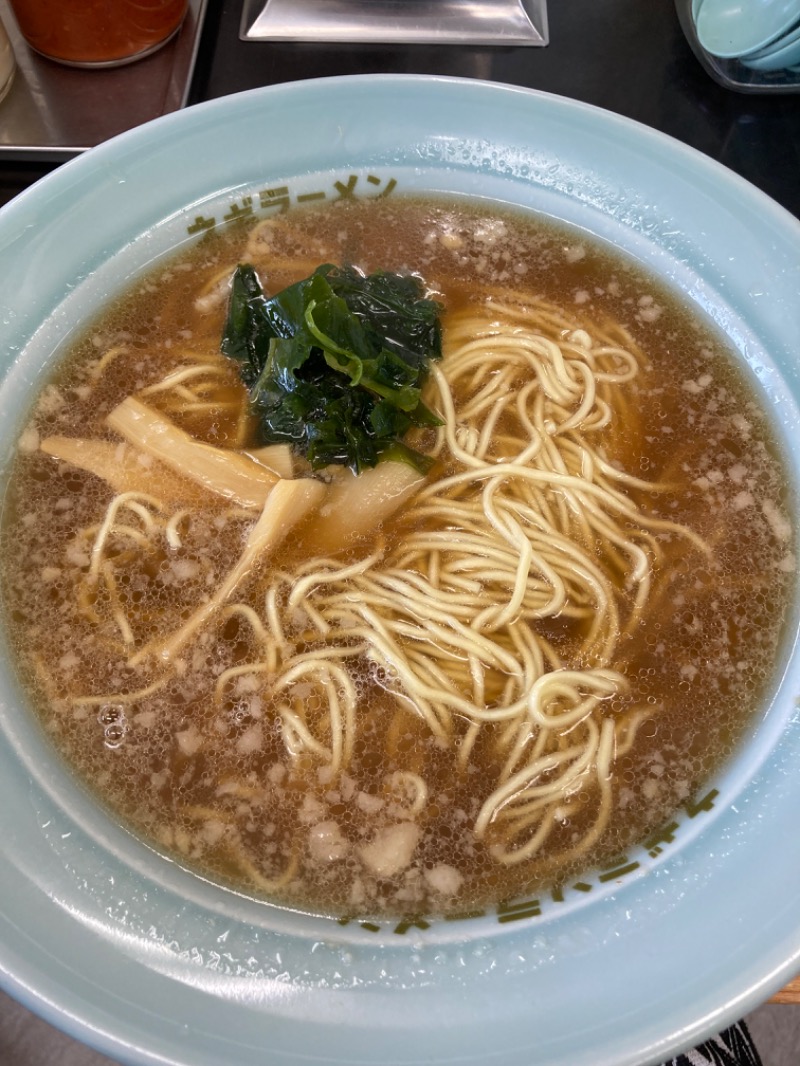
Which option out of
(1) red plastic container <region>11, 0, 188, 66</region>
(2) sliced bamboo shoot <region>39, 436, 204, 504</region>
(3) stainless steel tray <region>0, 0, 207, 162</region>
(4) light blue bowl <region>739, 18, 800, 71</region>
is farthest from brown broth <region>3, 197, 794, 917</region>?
(4) light blue bowl <region>739, 18, 800, 71</region>

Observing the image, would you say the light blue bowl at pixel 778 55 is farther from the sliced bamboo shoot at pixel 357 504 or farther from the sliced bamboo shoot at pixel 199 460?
the sliced bamboo shoot at pixel 199 460

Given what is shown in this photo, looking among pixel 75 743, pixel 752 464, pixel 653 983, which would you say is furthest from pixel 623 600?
pixel 75 743

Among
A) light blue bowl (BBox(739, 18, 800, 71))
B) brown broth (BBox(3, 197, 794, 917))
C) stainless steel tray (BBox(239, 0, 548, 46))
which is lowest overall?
brown broth (BBox(3, 197, 794, 917))

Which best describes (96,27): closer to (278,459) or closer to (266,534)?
(278,459)

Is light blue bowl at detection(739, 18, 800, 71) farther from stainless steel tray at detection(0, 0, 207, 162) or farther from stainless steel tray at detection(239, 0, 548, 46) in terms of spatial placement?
stainless steel tray at detection(0, 0, 207, 162)

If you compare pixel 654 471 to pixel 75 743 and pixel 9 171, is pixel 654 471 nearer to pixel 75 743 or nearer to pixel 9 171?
pixel 75 743

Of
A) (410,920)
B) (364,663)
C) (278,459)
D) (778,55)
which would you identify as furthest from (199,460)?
(778,55)
